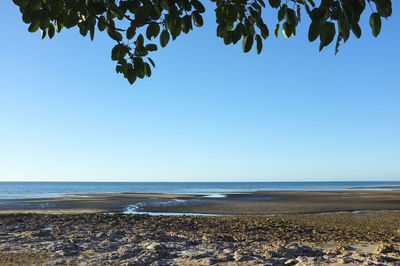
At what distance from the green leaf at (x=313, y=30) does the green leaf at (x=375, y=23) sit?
374mm

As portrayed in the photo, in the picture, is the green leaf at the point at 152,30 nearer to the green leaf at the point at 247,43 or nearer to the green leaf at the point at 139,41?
the green leaf at the point at 139,41

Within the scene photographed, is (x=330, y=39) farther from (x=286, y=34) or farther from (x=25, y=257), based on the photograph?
(x=25, y=257)

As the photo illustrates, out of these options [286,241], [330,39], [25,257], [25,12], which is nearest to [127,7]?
[25,12]

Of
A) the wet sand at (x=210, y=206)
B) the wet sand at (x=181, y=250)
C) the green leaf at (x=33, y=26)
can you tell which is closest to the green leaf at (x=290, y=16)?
the green leaf at (x=33, y=26)

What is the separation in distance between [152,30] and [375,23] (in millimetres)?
1706

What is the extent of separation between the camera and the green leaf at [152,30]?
113 inches

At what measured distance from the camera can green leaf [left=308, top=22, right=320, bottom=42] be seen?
2.18m

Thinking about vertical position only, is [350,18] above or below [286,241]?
above

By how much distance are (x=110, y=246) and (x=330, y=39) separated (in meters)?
7.59

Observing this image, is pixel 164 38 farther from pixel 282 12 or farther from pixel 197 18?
pixel 282 12

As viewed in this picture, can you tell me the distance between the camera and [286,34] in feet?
9.69

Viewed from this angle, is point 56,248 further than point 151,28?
Yes

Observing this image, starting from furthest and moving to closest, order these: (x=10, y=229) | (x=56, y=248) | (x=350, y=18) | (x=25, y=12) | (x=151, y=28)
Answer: (x=10, y=229) < (x=56, y=248) < (x=151, y=28) < (x=25, y=12) < (x=350, y=18)

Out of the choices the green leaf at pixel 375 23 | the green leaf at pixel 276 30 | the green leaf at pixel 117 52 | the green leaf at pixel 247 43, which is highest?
the green leaf at pixel 276 30
